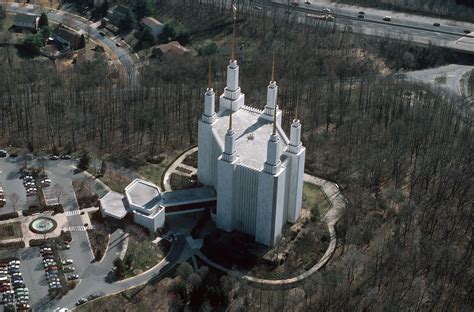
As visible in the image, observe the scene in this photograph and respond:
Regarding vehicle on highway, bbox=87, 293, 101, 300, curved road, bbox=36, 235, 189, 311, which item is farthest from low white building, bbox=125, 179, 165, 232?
vehicle on highway, bbox=87, 293, 101, 300

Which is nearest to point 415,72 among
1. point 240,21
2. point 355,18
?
point 355,18

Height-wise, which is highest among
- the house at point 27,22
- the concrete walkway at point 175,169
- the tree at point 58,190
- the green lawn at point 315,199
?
the house at point 27,22

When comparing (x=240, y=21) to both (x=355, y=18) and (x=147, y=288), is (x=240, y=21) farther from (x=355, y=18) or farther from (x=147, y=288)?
(x=147, y=288)

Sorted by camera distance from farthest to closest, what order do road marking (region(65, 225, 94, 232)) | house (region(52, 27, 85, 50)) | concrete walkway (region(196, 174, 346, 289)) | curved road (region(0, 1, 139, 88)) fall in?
house (region(52, 27, 85, 50)) < curved road (region(0, 1, 139, 88)) < road marking (region(65, 225, 94, 232)) < concrete walkway (region(196, 174, 346, 289))

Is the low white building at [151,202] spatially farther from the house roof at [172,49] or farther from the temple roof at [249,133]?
the house roof at [172,49]

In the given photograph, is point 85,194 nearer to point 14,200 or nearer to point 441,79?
point 14,200

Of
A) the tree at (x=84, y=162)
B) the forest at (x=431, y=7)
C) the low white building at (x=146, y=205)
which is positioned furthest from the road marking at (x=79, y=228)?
the forest at (x=431, y=7)

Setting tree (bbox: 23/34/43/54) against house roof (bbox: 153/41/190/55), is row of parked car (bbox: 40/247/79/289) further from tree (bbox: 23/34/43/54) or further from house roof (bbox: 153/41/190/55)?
tree (bbox: 23/34/43/54)
